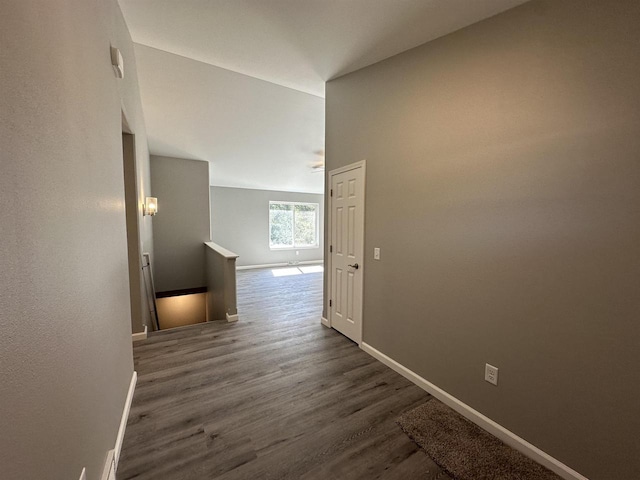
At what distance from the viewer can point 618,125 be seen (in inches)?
51.2

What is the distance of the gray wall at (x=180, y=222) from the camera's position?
5.54 meters

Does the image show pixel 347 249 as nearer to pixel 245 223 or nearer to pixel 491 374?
pixel 491 374

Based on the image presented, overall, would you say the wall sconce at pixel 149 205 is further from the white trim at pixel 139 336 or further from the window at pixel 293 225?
the window at pixel 293 225

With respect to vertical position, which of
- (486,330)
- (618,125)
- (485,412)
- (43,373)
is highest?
(618,125)

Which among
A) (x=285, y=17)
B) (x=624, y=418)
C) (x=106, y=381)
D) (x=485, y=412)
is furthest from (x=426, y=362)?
(x=285, y=17)

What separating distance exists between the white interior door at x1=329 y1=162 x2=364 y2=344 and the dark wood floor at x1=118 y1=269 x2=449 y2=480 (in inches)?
10.1

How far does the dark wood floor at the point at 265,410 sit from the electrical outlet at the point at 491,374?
56 cm

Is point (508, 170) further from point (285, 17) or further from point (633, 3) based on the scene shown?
point (285, 17)

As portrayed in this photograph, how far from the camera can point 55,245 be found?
87 cm

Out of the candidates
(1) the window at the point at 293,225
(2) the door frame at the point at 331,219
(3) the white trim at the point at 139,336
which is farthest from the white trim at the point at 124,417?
(1) the window at the point at 293,225

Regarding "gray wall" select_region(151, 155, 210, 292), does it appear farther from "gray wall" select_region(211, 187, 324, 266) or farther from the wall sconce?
the wall sconce

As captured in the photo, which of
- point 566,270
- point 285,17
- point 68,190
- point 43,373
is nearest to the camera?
point 43,373

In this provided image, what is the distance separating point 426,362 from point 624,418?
113 centimetres

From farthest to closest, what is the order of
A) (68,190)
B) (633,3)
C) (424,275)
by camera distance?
1. (424,275)
2. (633,3)
3. (68,190)
